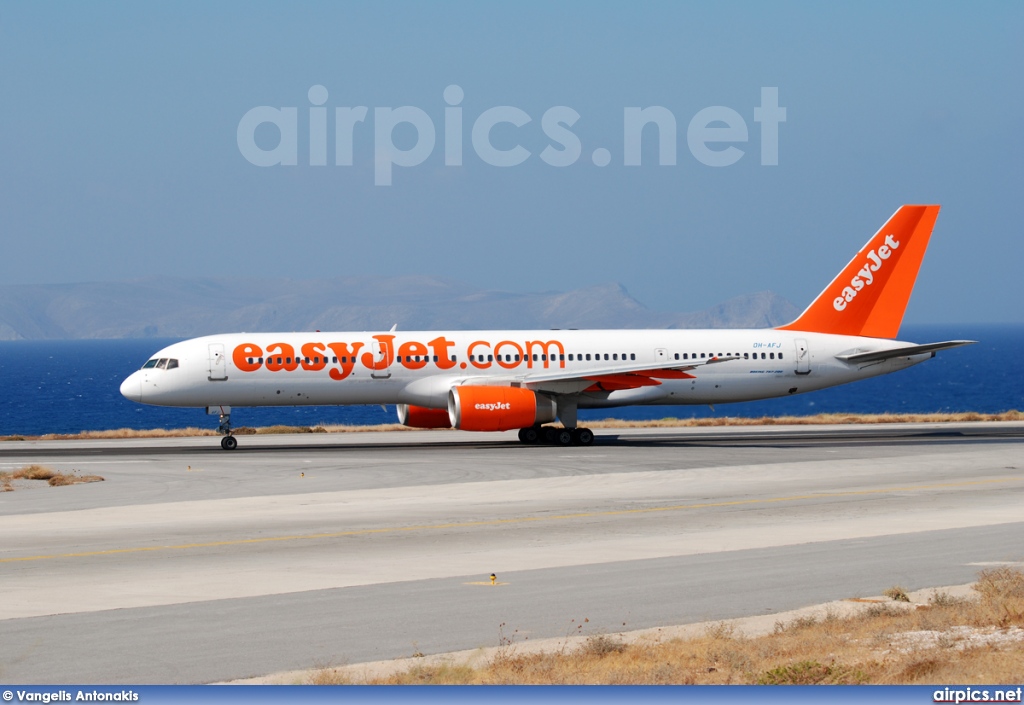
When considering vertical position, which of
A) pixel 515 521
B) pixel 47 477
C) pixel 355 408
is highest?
pixel 355 408

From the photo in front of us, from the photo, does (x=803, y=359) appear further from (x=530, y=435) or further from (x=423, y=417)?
(x=423, y=417)

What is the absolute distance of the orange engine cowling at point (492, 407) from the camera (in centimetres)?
4172

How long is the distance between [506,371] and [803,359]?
1111cm

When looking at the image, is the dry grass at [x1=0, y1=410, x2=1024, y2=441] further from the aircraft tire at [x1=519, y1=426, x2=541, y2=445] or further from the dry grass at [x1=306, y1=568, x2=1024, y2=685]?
the dry grass at [x1=306, y1=568, x2=1024, y2=685]

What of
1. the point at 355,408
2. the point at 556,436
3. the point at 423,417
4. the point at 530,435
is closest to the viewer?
the point at 556,436

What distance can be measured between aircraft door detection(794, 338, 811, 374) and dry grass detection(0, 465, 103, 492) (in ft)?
82.7

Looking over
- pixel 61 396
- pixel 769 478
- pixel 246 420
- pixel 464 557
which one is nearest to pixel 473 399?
pixel 769 478

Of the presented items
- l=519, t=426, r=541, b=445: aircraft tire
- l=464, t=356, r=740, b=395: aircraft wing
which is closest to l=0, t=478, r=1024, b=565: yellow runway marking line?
l=464, t=356, r=740, b=395: aircraft wing

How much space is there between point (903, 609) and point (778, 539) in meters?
7.05

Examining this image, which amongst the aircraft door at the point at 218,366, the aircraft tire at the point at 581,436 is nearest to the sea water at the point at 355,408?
the aircraft tire at the point at 581,436

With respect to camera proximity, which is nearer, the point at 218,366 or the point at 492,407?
the point at 492,407

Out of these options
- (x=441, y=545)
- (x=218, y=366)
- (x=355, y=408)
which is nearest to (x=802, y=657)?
(x=441, y=545)

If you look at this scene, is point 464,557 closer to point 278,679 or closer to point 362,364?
point 278,679

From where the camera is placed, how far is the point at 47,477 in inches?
1347
